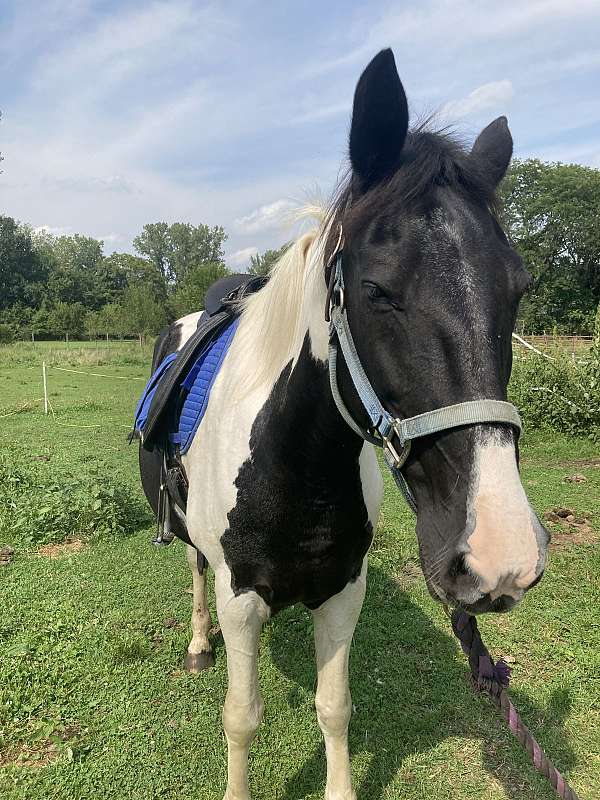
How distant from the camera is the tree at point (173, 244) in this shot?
6634cm

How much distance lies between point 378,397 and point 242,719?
1.57 meters

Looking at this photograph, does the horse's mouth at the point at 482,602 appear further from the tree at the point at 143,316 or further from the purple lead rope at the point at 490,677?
the tree at the point at 143,316

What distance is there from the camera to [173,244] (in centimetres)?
6775

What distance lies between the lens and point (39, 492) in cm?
568

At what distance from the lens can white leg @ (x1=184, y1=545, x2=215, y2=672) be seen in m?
3.26

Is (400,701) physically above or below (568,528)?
below

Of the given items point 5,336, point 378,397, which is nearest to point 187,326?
point 378,397

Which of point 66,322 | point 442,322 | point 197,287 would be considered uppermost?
point 197,287

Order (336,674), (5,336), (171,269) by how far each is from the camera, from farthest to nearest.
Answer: (171,269) → (5,336) → (336,674)

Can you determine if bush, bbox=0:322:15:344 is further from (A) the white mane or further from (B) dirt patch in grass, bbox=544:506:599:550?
(A) the white mane

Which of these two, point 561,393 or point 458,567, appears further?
point 561,393

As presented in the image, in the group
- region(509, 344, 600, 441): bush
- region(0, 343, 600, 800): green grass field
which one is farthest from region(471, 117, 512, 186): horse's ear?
region(509, 344, 600, 441): bush

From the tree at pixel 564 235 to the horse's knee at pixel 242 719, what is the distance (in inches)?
1539

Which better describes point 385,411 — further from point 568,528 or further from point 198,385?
point 568,528
